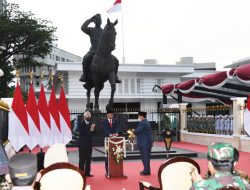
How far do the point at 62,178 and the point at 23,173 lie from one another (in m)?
1.33

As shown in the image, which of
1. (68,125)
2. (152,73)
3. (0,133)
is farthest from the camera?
(152,73)

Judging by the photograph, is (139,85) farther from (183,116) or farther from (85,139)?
(85,139)

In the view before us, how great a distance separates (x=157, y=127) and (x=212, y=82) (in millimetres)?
7256

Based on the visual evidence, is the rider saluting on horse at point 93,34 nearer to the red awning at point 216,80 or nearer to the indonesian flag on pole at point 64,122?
the indonesian flag on pole at point 64,122


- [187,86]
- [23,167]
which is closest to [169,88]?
[187,86]

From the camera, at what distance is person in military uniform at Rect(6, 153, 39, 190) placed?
10.4 ft

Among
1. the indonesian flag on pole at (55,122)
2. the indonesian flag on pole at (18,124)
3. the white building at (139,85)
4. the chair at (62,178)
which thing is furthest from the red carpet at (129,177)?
the white building at (139,85)

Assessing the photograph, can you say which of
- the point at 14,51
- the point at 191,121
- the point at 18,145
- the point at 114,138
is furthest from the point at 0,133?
the point at 14,51

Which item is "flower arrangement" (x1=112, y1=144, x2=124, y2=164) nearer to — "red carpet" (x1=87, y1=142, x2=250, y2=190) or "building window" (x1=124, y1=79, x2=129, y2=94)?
"red carpet" (x1=87, y1=142, x2=250, y2=190)

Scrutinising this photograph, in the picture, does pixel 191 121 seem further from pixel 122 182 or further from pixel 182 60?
pixel 182 60

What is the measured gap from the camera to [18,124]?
9688mm

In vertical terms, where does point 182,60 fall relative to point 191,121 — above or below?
above

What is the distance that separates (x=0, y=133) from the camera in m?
9.28

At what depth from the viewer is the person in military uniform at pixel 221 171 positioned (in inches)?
123
